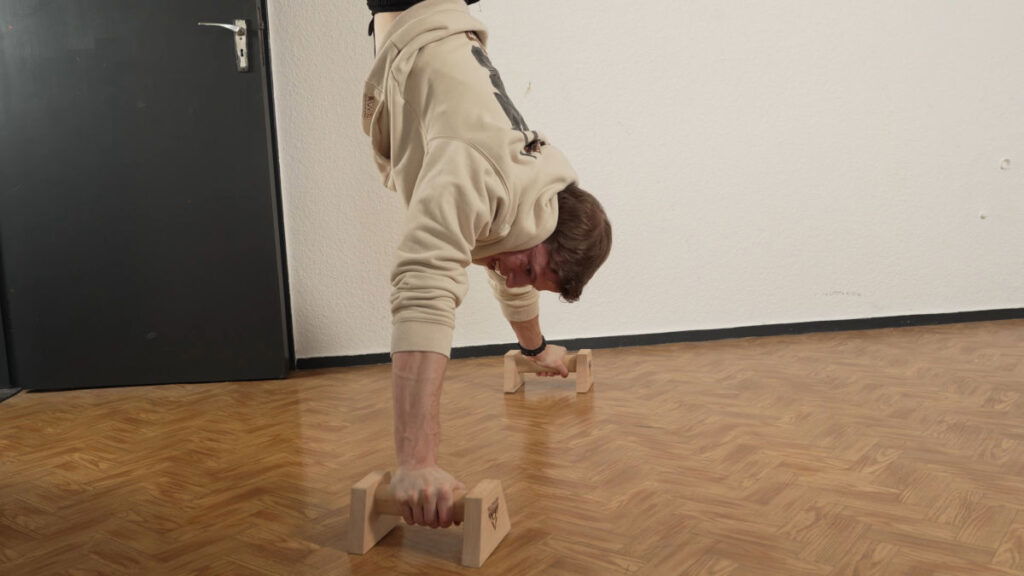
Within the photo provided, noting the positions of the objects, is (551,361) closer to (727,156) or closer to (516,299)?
(516,299)

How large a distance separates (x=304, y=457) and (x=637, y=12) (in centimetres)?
223

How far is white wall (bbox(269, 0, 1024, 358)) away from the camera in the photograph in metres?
3.27

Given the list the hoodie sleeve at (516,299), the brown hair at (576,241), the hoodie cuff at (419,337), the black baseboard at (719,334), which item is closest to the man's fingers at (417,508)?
the hoodie cuff at (419,337)

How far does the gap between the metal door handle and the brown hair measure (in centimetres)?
159

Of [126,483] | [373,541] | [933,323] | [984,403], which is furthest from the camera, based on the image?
[933,323]

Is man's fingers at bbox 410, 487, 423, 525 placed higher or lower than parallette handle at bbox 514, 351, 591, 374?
higher

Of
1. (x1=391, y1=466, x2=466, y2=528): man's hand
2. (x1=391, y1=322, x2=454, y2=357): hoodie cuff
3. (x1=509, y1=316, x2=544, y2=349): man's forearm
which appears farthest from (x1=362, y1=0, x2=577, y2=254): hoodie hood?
(x1=509, y1=316, x2=544, y2=349): man's forearm

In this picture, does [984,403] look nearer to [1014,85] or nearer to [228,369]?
[1014,85]

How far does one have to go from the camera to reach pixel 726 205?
3527 millimetres

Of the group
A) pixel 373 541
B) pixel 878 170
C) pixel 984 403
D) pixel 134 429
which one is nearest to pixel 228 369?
pixel 134 429

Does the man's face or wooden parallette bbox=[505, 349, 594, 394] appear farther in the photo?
wooden parallette bbox=[505, 349, 594, 394]

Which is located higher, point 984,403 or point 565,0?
point 565,0

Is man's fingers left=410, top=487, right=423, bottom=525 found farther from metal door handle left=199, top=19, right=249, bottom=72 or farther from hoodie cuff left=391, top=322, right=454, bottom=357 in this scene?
metal door handle left=199, top=19, right=249, bottom=72

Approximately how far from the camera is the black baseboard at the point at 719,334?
11.0 feet
